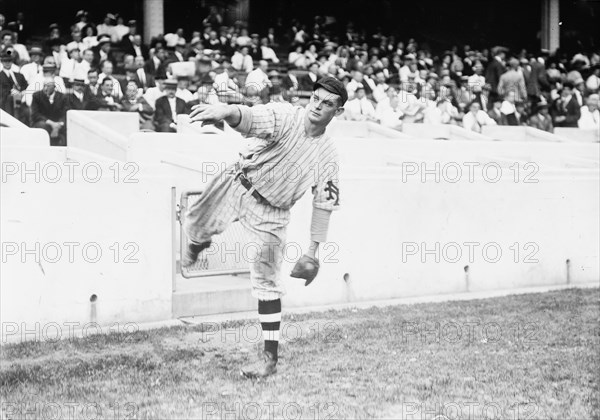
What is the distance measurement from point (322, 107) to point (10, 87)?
9.71 metres

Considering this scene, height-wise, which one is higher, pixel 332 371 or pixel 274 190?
pixel 274 190

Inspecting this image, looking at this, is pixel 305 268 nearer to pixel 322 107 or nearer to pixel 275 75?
pixel 322 107

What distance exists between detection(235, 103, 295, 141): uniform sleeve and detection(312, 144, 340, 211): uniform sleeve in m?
0.38

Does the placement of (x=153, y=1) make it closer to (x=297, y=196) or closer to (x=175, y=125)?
(x=175, y=125)

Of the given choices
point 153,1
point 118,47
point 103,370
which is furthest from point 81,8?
point 103,370

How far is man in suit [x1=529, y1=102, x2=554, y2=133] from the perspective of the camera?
20.7 meters

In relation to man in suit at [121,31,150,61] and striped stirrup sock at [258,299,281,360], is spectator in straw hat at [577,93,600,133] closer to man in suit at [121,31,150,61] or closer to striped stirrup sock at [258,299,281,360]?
man in suit at [121,31,150,61]

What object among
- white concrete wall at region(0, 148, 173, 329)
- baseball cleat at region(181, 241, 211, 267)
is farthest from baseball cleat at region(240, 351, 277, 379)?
white concrete wall at region(0, 148, 173, 329)

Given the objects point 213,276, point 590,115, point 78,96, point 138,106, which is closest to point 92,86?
point 78,96

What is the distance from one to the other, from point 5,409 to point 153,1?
17750mm

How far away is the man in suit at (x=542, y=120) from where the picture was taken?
20.7 m

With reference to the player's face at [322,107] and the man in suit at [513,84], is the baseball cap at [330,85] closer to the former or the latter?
the player's face at [322,107]

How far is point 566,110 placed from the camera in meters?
22.0

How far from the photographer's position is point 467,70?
24.6 metres
